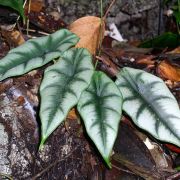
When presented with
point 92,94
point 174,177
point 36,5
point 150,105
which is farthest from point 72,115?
point 36,5

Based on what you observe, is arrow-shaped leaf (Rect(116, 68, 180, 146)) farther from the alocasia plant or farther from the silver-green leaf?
the silver-green leaf

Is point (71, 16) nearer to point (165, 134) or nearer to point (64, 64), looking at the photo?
point (64, 64)

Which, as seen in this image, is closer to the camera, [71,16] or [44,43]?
[44,43]

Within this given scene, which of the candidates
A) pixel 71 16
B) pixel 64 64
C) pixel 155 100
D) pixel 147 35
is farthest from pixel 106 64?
pixel 147 35

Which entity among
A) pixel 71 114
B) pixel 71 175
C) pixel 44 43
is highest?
pixel 44 43

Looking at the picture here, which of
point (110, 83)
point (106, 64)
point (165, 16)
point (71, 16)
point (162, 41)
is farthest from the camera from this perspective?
point (165, 16)

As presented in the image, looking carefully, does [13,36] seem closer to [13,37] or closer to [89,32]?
[13,37]
